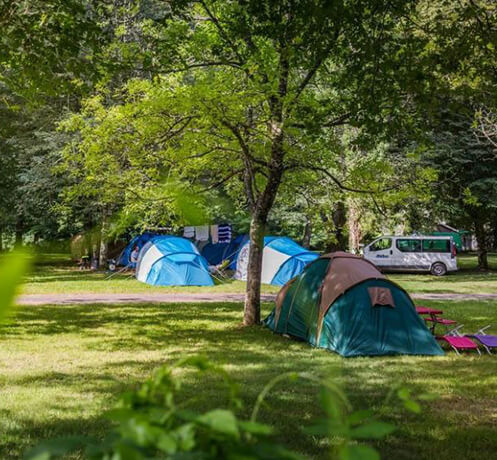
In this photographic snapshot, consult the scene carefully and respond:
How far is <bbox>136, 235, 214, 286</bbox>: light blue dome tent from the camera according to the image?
19.2m

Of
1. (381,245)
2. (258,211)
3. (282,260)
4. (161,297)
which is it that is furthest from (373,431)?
(381,245)

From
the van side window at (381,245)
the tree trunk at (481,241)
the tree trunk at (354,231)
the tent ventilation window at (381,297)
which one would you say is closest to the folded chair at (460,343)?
the tent ventilation window at (381,297)

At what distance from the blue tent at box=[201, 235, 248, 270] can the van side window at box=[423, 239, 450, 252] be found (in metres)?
8.38

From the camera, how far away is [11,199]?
23.0 m

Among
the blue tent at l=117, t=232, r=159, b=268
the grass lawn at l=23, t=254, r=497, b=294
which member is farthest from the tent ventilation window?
the blue tent at l=117, t=232, r=159, b=268

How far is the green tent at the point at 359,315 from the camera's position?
8.73 m

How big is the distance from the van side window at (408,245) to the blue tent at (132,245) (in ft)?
36.6

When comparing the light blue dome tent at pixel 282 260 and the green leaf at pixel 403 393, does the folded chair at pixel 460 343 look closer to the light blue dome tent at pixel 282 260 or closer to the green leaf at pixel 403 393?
the green leaf at pixel 403 393

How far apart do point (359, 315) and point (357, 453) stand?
28.2 ft

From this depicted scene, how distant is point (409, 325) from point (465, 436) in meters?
3.91

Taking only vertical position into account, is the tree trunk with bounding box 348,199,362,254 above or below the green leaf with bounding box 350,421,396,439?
above

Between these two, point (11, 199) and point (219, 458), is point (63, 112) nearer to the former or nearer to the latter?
point (11, 199)

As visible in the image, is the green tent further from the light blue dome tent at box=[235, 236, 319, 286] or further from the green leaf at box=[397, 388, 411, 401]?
the light blue dome tent at box=[235, 236, 319, 286]

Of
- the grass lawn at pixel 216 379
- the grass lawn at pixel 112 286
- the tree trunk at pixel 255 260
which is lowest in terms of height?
the grass lawn at pixel 216 379
